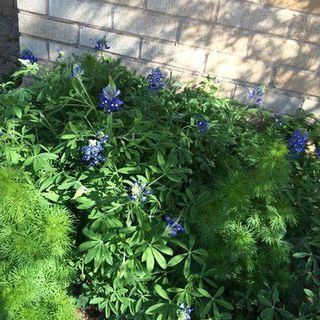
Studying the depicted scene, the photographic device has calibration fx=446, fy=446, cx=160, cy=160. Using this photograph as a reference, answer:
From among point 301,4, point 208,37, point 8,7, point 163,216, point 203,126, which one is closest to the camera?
point 163,216

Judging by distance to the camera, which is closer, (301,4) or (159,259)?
(159,259)

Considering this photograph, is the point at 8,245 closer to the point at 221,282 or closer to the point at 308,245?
the point at 221,282

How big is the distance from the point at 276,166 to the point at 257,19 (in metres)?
1.31

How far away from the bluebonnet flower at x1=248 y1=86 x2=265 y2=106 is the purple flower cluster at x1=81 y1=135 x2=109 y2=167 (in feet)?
4.28

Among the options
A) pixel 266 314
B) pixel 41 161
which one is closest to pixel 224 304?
pixel 266 314

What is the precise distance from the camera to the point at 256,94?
322 centimetres

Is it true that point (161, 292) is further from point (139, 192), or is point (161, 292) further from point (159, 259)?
point (139, 192)

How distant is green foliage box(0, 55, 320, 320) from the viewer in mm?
2244

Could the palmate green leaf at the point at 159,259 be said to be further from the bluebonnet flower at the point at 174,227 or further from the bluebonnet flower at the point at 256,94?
the bluebonnet flower at the point at 256,94

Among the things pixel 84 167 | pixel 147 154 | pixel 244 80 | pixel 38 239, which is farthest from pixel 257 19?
pixel 38 239

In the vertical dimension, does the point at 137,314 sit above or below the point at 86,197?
below

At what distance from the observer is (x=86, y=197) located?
231 cm

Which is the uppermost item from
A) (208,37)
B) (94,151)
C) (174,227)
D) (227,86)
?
(208,37)

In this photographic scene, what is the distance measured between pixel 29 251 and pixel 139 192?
627mm
